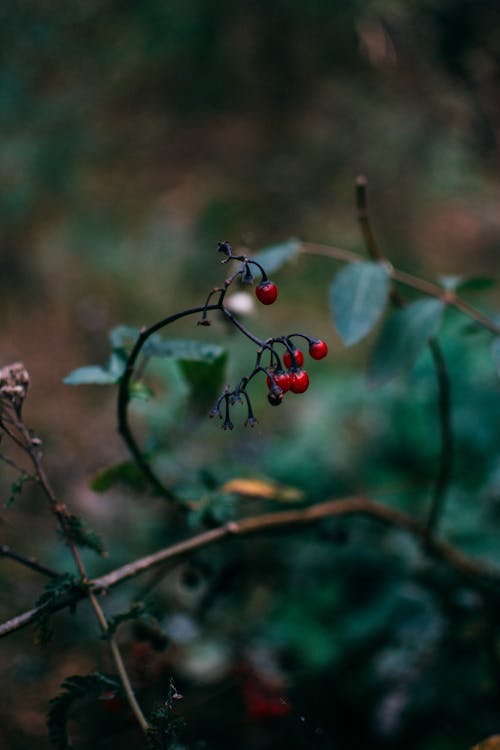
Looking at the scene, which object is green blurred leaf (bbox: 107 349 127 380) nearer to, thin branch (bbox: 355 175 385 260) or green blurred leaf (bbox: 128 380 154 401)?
green blurred leaf (bbox: 128 380 154 401)

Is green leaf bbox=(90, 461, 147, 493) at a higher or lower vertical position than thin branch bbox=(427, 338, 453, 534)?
higher

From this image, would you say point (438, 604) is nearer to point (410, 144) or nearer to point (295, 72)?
point (410, 144)

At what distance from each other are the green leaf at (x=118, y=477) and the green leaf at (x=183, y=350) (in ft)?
0.60

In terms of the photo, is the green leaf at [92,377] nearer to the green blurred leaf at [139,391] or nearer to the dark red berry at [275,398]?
the green blurred leaf at [139,391]

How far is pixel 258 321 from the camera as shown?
282 centimetres

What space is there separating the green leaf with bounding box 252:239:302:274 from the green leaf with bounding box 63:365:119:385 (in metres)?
0.25

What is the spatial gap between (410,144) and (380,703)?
2.76 meters

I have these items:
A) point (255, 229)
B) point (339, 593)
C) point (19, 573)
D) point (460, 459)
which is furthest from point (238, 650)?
point (255, 229)

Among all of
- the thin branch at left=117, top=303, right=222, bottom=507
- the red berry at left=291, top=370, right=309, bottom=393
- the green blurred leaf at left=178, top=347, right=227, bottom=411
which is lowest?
the red berry at left=291, top=370, right=309, bottom=393

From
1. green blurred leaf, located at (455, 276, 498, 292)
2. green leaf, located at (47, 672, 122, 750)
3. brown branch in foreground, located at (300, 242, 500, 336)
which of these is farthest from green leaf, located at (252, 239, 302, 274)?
green leaf, located at (47, 672, 122, 750)

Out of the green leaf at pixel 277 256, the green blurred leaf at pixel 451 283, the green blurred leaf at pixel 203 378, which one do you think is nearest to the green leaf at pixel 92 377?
the green blurred leaf at pixel 203 378

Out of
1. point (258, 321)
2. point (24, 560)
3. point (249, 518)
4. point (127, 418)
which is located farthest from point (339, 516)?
point (258, 321)

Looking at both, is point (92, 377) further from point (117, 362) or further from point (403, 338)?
point (403, 338)

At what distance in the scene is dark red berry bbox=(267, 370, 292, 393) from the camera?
1.84ft
